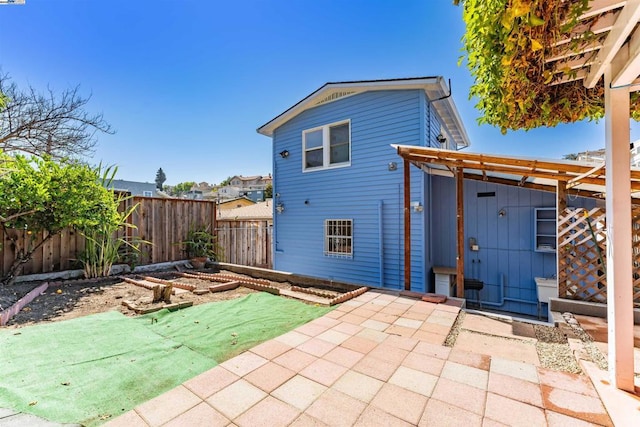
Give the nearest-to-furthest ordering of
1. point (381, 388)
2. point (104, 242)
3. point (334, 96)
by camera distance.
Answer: point (381, 388) → point (104, 242) → point (334, 96)

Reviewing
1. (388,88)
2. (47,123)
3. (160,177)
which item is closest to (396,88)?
(388,88)

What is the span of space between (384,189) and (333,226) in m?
1.84

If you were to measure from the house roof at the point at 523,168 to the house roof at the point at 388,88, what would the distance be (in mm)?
1793

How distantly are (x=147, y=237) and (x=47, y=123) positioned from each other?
599 centimetres

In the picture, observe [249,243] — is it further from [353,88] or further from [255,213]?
[255,213]

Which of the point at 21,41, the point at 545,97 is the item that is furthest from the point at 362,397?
the point at 21,41

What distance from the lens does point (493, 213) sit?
656cm

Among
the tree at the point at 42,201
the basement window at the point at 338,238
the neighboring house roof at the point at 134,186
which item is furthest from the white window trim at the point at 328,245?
the neighboring house roof at the point at 134,186

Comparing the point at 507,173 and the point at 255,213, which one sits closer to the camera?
the point at 507,173

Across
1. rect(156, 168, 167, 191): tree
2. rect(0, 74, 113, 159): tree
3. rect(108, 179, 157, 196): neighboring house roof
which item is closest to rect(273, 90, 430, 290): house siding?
rect(0, 74, 113, 159): tree

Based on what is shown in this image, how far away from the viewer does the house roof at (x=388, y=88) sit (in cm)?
619

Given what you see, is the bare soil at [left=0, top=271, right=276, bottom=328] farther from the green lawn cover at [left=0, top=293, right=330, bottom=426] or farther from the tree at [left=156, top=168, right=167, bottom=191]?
the tree at [left=156, top=168, right=167, bottom=191]

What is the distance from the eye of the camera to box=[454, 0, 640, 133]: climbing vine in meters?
1.48

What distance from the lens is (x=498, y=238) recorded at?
6.52m
